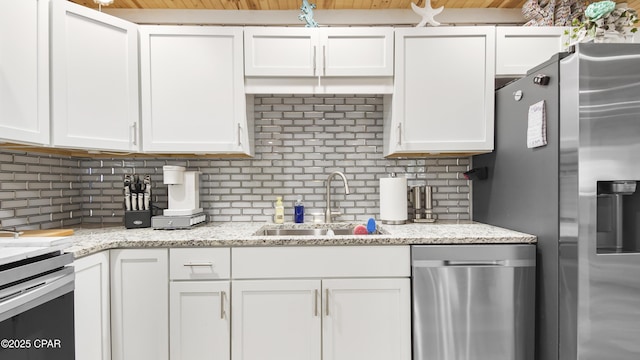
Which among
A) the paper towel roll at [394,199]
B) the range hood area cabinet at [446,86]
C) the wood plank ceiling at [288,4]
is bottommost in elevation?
the paper towel roll at [394,199]

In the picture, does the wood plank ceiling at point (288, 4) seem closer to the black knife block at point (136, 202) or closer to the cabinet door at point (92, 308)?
the black knife block at point (136, 202)

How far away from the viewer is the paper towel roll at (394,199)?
2279mm

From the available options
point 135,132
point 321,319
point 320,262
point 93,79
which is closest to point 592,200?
point 320,262

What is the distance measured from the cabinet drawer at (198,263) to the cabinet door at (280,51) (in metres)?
1.06

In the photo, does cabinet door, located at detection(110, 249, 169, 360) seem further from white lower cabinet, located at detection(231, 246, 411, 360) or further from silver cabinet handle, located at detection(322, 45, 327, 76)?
Result: silver cabinet handle, located at detection(322, 45, 327, 76)

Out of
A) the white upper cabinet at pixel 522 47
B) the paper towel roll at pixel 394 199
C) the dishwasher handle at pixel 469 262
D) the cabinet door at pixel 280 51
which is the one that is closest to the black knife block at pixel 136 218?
the cabinet door at pixel 280 51

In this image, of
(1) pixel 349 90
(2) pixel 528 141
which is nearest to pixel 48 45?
(1) pixel 349 90

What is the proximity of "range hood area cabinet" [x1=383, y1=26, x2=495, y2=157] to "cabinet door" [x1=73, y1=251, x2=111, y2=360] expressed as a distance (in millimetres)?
1733

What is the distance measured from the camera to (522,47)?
220cm

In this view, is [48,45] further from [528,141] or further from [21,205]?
[528,141]

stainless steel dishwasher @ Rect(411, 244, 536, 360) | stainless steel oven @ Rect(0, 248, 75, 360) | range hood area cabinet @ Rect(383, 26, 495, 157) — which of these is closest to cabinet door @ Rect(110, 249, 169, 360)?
stainless steel oven @ Rect(0, 248, 75, 360)

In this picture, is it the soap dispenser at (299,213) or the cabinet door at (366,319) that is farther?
the soap dispenser at (299,213)

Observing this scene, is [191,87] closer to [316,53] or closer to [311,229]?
[316,53]

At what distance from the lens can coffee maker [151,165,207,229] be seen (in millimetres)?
2139
